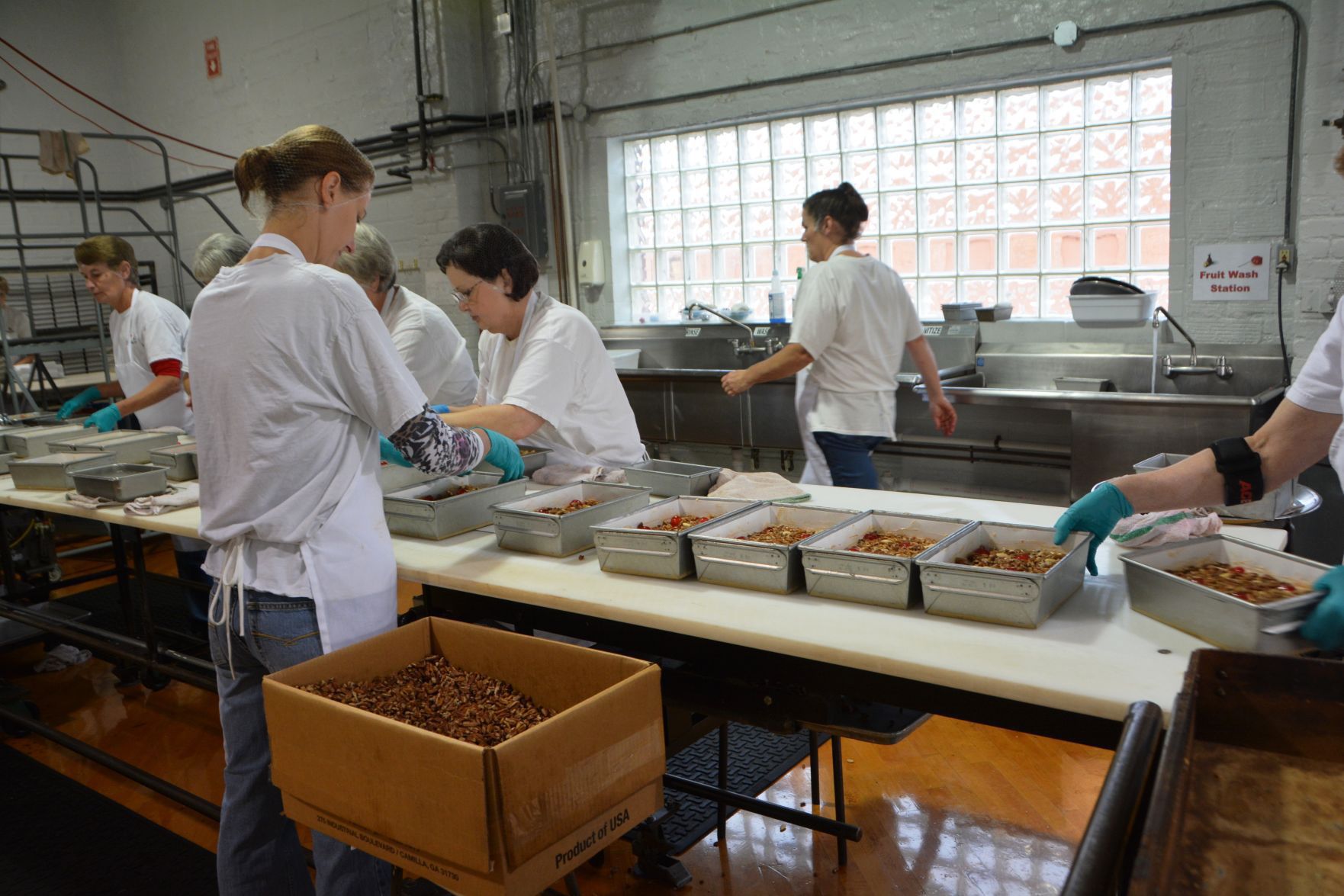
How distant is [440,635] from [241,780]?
18.8 inches

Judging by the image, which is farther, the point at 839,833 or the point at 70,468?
the point at 70,468

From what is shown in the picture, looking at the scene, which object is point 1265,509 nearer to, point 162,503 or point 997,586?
point 997,586

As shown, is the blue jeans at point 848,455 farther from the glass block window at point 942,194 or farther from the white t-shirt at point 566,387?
the glass block window at point 942,194

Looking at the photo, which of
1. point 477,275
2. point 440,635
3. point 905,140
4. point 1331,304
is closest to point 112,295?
point 477,275

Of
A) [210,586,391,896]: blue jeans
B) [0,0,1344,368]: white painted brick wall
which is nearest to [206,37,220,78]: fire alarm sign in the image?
[0,0,1344,368]: white painted brick wall

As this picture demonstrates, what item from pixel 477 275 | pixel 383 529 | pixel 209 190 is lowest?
pixel 383 529

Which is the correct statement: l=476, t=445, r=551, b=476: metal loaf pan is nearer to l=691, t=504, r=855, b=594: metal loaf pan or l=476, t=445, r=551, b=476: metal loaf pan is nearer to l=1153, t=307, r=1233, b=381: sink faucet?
l=691, t=504, r=855, b=594: metal loaf pan

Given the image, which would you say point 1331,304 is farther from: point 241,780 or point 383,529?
point 241,780

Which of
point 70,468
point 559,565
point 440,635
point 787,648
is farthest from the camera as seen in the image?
point 70,468

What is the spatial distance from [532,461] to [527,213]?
13.1ft

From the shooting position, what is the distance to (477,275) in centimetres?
251

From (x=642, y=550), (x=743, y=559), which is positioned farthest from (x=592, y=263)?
(x=743, y=559)

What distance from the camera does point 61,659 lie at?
4.22 m

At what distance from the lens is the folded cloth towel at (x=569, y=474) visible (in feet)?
8.25
